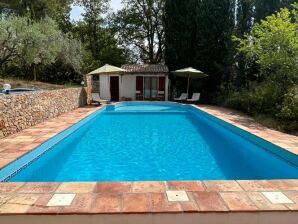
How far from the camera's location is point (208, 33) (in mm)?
18672

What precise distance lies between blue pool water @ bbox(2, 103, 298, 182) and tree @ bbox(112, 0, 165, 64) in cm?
1695

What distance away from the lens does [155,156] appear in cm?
739

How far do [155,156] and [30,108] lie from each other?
4.46m

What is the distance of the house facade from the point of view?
2080 centimetres

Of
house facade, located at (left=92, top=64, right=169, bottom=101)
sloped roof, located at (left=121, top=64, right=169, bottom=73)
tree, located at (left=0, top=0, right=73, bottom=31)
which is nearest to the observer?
sloped roof, located at (left=121, top=64, right=169, bottom=73)

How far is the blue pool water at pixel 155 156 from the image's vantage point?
601 cm

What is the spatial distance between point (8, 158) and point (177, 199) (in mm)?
3535

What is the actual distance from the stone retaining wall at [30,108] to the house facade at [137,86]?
277 inches

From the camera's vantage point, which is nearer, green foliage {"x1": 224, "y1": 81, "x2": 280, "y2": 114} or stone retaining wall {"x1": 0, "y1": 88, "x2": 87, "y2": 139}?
stone retaining wall {"x1": 0, "y1": 88, "x2": 87, "y2": 139}

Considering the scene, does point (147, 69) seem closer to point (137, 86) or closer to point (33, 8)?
point (137, 86)

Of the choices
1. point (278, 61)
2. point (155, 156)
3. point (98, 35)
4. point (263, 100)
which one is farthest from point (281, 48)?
point (98, 35)

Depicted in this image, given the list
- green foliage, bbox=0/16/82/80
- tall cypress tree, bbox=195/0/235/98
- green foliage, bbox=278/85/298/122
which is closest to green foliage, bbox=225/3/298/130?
green foliage, bbox=278/85/298/122

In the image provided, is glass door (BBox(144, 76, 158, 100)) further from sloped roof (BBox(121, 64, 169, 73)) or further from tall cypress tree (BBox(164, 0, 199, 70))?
tall cypress tree (BBox(164, 0, 199, 70))

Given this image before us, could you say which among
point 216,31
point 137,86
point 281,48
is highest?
point 216,31
